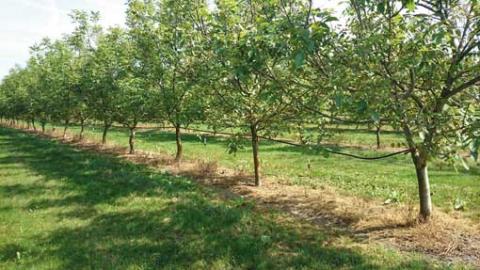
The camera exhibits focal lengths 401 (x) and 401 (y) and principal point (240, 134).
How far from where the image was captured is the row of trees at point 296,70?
6195 millimetres

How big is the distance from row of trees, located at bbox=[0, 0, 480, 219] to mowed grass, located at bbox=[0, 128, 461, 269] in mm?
2545

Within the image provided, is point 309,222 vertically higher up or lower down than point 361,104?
lower down

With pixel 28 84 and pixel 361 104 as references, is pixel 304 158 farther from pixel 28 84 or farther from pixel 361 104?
pixel 28 84

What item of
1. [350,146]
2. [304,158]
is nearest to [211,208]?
[304,158]

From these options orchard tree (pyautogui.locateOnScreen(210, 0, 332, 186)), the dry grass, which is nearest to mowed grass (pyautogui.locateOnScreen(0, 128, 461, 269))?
the dry grass

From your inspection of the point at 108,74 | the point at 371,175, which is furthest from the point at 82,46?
the point at 371,175

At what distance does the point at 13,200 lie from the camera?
11930mm

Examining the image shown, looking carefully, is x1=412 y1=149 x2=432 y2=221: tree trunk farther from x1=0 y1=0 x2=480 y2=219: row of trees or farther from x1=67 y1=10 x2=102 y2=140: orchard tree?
x1=67 y1=10 x2=102 y2=140: orchard tree

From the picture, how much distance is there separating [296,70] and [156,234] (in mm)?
4596

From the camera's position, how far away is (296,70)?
816 centimetres

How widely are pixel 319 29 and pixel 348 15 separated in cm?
392

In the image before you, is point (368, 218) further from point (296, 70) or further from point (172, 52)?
point (172, 52)

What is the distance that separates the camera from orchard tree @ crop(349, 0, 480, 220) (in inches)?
254

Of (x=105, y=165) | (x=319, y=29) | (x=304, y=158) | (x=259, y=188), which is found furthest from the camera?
(x=304, y=158)
